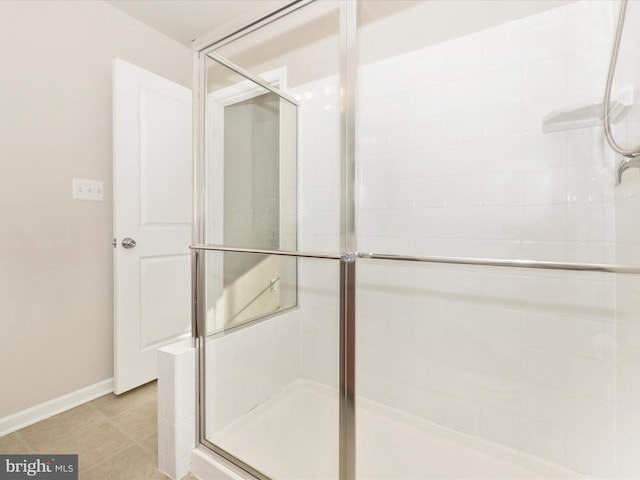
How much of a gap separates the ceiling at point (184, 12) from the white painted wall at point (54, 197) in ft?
0.34

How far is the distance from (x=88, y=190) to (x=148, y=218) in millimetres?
328

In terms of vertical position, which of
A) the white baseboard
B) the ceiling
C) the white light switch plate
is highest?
the ceiling

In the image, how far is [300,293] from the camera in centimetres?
173

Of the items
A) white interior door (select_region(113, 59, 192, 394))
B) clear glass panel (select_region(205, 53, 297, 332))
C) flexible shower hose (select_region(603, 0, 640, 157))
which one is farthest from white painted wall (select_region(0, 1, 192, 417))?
flexible shower hose (select_region(603, 0, 640, 157))

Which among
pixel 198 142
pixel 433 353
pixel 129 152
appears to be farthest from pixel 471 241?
pixel 129 152

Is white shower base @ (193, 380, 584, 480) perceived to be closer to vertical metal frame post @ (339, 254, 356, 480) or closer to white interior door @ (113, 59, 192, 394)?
vertical metal frame post @ (339, 254, 356, 480)

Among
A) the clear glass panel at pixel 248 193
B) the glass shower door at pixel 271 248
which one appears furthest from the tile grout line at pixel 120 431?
the clear glass panel at pixel 248 193

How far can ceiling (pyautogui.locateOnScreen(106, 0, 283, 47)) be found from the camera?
73.0 inches

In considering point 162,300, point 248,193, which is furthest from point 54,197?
point 248,193

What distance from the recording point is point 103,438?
4.75ft

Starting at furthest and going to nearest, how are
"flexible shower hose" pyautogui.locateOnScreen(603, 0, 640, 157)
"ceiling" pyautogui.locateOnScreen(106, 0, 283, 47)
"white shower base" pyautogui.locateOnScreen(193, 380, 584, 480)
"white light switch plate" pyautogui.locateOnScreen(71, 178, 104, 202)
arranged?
"ceiling" pyautogui.locateOnScreen(106, 0, 283, 47) < "white light switch plate" pyautogui.locateOnScreen(71, 178, 104, 202) < "white shower base" pyautogui.locateOnScreen(193, 380, 584, 480) < "flexible shower hose" pyautogui.locateOnScreen(603, 0, 640, 157)

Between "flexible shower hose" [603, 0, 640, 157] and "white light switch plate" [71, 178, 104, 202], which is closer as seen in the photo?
"flexible shower hose" [603, 0, 640, 157]

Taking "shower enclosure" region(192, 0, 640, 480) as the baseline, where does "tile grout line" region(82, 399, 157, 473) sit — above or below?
below

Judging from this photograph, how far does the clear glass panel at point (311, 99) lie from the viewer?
1534 millimetres
